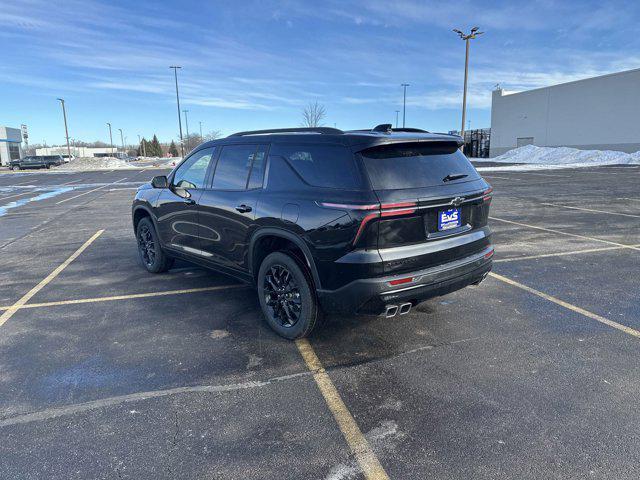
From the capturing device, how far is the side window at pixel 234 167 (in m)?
4.27

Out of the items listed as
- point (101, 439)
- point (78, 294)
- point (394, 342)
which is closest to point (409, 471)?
point (394, 342)

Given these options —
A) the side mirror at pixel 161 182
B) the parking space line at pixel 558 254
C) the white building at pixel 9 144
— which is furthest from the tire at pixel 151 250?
the white building at pixel 9 144

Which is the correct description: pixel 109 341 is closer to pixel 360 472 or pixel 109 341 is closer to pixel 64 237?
pixel 360 472

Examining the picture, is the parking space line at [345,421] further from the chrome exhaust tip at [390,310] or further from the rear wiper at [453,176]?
the rear wiper at [453,176]

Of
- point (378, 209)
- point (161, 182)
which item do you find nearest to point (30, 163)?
point (161, 182)

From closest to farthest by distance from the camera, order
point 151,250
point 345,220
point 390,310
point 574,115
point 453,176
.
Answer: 1. point 345,220
2. point 390,310
3. point 453,176
4. point 151,250
5. point 574,115

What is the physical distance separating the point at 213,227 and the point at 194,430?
91.8 inches

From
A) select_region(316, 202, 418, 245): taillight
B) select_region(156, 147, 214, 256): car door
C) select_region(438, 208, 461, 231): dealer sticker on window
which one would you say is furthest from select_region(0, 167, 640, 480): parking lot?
select_region(316, 202, 418, 245): taillight

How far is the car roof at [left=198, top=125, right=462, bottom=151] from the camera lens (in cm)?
Answer: 336

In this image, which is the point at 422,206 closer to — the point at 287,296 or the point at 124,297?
the point at 287,296

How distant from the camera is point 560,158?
38.7 metres

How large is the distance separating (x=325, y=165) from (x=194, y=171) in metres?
2.21

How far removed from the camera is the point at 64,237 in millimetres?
8875

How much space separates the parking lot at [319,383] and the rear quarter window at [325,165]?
1.42 metres
